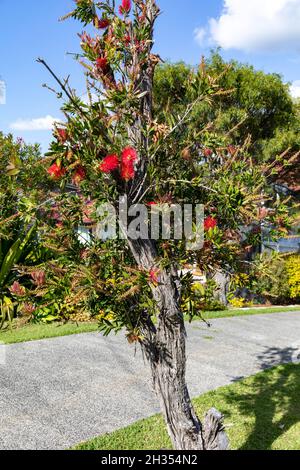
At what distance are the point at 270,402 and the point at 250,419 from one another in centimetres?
77

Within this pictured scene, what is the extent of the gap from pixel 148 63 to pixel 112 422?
11.9 feet

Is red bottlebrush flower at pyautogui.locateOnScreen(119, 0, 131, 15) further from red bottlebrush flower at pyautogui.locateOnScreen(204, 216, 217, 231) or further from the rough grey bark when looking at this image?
red bottlebrush flower at pyautogui.locateOnScreen(204, 216, 217, 231)

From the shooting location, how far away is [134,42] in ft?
10.0

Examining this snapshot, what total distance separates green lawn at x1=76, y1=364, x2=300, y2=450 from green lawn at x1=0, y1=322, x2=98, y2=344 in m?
2.68

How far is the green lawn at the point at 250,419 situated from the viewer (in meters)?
4.48

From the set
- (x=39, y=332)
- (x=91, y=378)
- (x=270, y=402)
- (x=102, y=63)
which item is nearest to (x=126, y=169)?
(x=102, y=63)

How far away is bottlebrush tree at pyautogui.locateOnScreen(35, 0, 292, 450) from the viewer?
2730 mm

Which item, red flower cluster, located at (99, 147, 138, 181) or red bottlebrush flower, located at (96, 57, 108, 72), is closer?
red flower cluster, located at (99, 147, 138, 181)

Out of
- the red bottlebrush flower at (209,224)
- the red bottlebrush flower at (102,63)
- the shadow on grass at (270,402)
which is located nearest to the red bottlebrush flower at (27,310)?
the red bottlebrush flower at (209,224)

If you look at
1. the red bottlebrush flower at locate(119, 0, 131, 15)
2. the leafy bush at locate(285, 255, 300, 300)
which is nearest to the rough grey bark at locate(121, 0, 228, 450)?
the red bottlebrush flower at locate(119, 0, 131, 15)

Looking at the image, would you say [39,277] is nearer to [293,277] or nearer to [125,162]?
[125,162]

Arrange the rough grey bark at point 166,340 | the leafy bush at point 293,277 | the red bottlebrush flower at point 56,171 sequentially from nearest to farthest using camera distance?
the red bottlebrush flower at point 56,171 < the rough grey bark at point 166,340 < the leafy bush at point 293,277

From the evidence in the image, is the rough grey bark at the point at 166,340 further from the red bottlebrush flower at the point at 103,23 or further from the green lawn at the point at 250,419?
the green lawn at the point at 250,419
